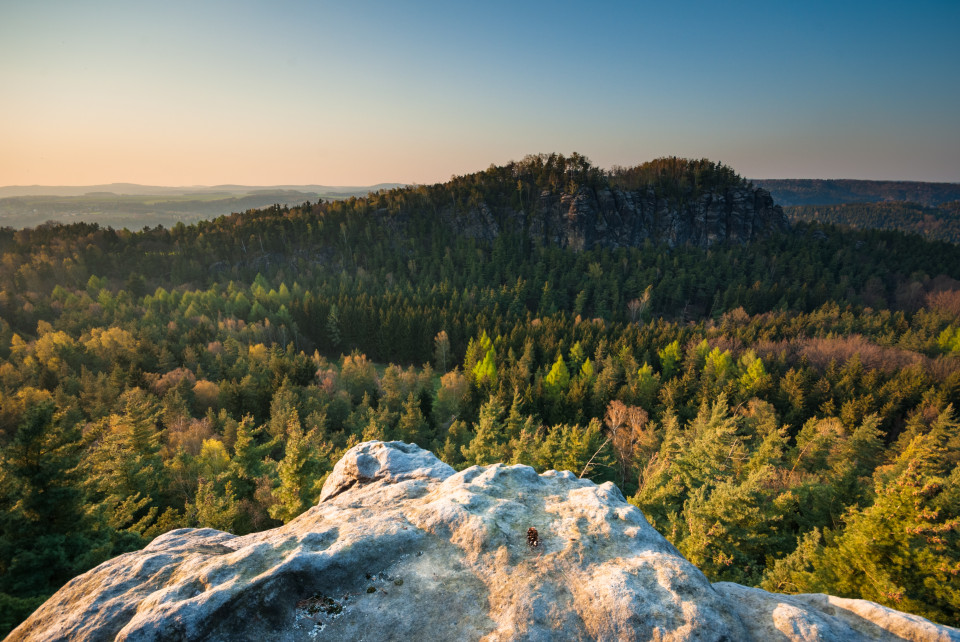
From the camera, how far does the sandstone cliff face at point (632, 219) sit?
14600 cm

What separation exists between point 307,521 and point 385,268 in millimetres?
115519

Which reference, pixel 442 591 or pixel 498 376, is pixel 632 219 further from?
pixel 442 591

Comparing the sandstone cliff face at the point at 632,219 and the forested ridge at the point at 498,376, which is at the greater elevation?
the sandstone cliff face at the point at 632,219

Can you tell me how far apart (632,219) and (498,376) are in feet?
377

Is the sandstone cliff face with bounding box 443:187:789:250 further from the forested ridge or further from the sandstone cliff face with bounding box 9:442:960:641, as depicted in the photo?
the sandstone cliff face with bounding box 9:442:960:641

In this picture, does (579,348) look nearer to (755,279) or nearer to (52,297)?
(755,279)

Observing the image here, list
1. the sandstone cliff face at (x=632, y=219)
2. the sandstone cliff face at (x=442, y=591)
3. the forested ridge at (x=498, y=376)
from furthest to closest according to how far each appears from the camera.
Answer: the sandstone cliff face at (x=632, y=219)
the forested ridge at (x=498, y=376)
the sandstone cliff face at (x=442, y=591)

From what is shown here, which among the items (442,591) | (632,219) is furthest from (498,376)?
(632,219)

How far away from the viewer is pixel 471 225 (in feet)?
481

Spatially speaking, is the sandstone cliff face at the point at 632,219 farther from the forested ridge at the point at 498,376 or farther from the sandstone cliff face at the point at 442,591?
the sandstone cliff face at the point at 442,591

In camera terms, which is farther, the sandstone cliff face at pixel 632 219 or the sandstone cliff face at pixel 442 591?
the sandstone cliff face at pixel 632 219

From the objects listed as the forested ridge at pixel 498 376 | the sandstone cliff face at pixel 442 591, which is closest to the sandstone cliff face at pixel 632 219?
the forested ridge at pixel 498 376

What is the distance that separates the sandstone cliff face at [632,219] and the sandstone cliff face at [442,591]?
139 meters

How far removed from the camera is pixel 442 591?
28.2 feet
